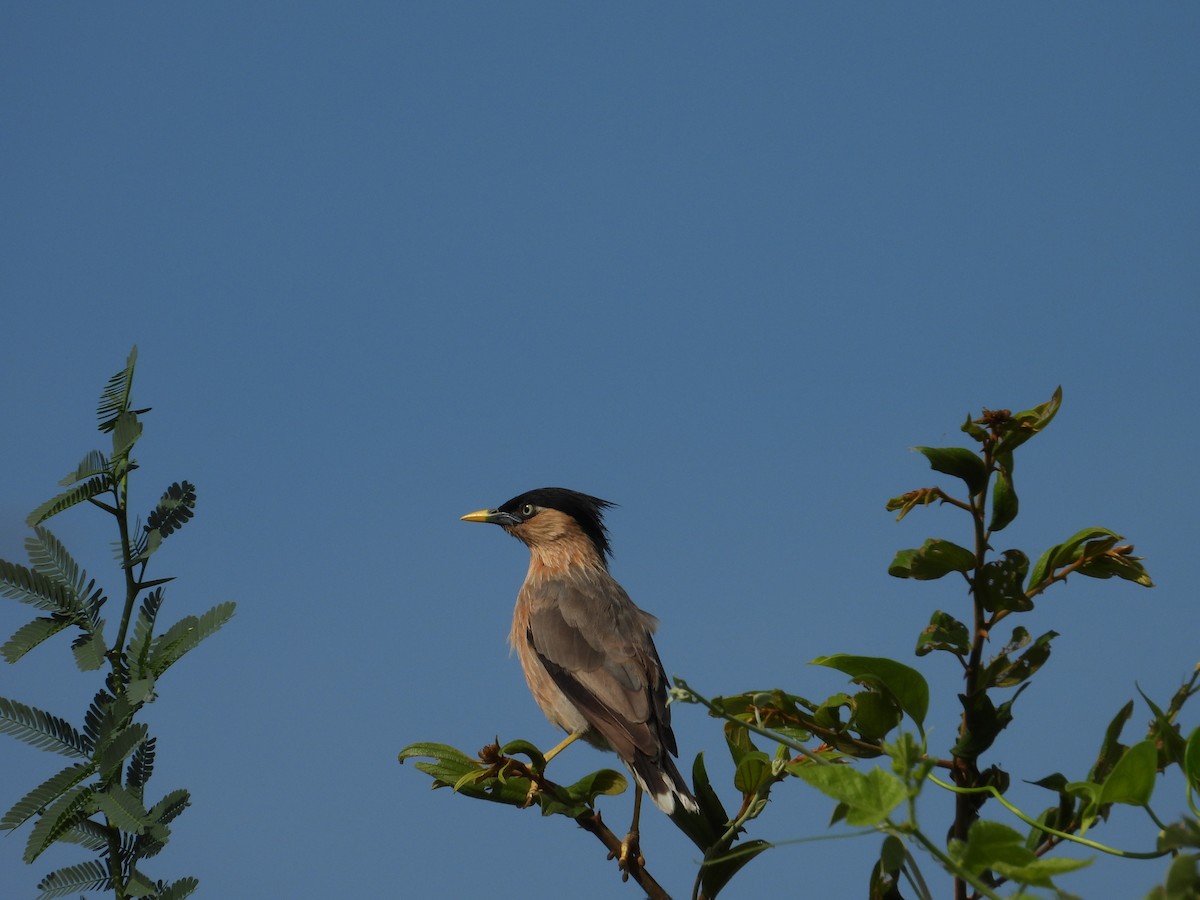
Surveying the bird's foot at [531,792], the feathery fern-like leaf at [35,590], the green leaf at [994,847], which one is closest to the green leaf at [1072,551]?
the green leaf at [994,847]

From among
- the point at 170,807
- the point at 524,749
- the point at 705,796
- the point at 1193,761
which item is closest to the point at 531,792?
the point at 524,749

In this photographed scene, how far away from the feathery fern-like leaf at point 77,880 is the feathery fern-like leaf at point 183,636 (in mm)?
312

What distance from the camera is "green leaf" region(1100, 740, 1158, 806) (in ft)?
4.70

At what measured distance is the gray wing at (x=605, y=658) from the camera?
259 inches

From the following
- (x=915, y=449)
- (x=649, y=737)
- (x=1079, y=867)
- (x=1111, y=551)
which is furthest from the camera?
(x=649, y=737)

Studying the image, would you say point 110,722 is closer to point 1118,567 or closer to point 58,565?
point 58,565

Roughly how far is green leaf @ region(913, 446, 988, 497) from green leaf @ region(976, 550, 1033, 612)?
12 cm

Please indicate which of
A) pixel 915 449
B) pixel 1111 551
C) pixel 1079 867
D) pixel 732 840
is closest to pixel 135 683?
pixel 732 840

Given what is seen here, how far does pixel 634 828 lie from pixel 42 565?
4.22 m

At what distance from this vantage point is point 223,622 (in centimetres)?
208

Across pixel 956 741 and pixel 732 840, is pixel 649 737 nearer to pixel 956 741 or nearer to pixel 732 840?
pixel 732 840

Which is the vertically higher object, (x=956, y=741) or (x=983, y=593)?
(x=983, y=593)

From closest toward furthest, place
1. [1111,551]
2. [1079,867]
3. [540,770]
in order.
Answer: [1079,867] < [1111,551] < [540,770]

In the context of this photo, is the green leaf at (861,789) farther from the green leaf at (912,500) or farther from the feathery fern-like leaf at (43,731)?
the feathery fern-like leaf at (43,731)
